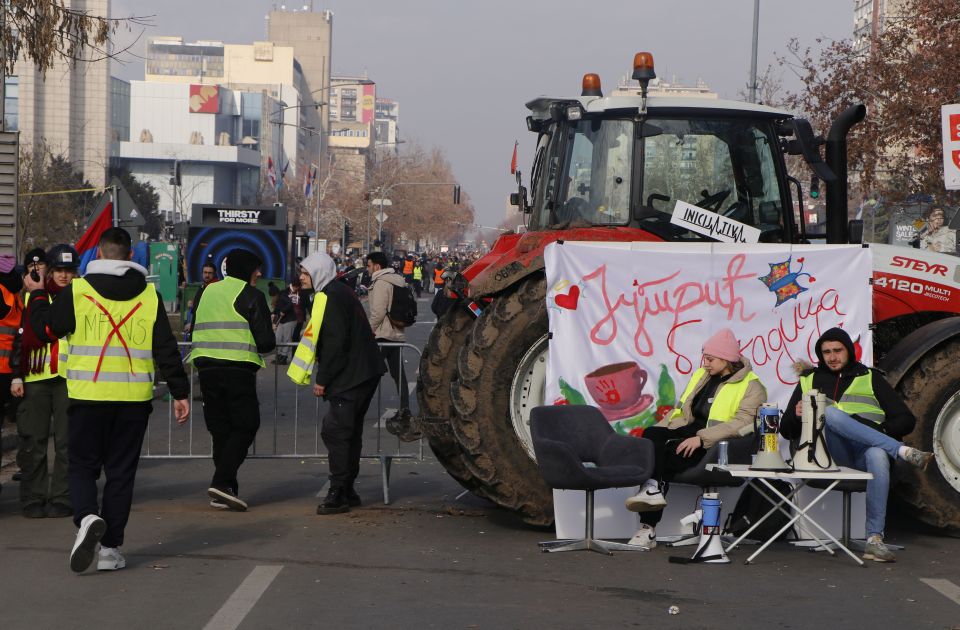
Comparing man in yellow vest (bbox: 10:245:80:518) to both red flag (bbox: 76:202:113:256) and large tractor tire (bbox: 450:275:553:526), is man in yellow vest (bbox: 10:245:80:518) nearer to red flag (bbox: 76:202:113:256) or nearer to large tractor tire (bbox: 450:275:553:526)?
large tractor tire (bbox: 450:275:553:526)

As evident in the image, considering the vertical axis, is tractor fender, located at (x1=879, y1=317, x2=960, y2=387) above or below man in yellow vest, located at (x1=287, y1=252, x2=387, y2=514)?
above

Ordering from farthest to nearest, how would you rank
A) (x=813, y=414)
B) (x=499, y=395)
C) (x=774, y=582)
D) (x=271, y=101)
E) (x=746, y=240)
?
(x=271, y=101) → (x=746, y=240) → (x=499, y=395) → (x=813, y=414) → (x=774, y=582)

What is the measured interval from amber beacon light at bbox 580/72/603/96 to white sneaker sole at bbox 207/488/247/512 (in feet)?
12.8

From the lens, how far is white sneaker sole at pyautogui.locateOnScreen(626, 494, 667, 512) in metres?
8.59

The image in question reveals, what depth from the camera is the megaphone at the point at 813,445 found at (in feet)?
27.7

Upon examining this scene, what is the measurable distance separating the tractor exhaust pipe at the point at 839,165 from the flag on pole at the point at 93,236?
375 inches

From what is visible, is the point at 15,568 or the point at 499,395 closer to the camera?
the point at 15,568

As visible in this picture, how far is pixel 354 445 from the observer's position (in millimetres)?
10305

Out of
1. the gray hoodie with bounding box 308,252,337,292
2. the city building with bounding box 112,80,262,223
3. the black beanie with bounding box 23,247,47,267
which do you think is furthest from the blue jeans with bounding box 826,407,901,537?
the city building with bounding box 112,80,262,223

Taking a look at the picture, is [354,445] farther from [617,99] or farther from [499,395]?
[617,99]

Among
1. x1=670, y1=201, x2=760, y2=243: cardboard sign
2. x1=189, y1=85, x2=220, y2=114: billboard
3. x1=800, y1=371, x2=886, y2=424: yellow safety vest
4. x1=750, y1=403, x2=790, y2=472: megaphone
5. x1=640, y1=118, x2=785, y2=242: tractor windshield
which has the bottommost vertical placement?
x1=750, y1=403, x2=790, y2=472: megaphone

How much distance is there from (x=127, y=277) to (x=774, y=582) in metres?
4.10

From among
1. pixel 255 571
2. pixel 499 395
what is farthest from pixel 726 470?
pixel 255 571

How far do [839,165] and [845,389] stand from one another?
1831 mm
